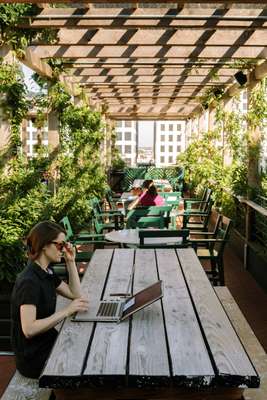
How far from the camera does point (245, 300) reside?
5402 mm

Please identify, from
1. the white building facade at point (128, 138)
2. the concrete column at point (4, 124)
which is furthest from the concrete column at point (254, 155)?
the white building facade at point (128, 138)

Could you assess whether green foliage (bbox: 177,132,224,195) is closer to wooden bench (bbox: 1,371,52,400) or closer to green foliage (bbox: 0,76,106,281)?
green foliage (bbox: 0,76,106,281)

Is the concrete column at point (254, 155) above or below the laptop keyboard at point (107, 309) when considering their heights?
above

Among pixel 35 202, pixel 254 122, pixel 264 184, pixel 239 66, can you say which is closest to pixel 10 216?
pixel 35 202

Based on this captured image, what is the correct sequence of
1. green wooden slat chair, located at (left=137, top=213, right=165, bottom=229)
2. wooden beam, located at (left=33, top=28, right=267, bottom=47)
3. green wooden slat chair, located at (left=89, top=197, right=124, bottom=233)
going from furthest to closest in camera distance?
green wooden slat chair, located at (left=89, top=197, right=124, bottom=233) → wooden beam, located at (left=33, top=28, right=267, bottom=47) → green wooden slat chair, located at (left=137, top=213, right=165, bottom=229)

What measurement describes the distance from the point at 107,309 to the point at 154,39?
4.59 m

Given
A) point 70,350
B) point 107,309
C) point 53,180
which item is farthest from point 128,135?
point 70,350

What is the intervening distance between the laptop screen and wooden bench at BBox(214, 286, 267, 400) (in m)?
0.57

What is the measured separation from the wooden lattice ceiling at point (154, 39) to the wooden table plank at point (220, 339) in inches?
89.5

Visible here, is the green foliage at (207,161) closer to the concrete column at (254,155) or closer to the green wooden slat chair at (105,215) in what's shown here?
the concrete column at (254,155)

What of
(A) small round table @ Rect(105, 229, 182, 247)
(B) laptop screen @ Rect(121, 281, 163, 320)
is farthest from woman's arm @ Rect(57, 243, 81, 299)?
(A) small round table @ Rect(105, 229, 182, 247)

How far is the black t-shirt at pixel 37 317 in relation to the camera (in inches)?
101

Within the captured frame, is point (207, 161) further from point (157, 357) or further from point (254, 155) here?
point (157, 357)

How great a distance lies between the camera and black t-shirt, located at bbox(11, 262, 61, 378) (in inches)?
101
